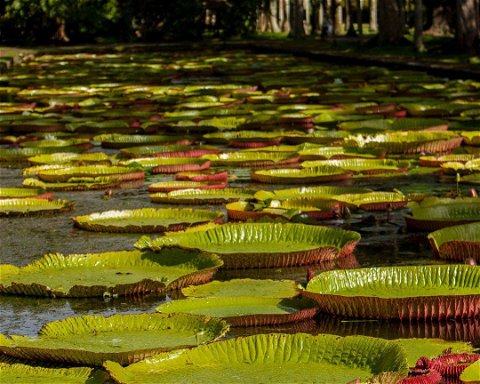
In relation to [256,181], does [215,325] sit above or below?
above

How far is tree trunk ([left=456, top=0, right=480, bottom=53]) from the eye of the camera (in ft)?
73.8

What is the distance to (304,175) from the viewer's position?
7.44 meters

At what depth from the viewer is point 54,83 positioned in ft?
67.2

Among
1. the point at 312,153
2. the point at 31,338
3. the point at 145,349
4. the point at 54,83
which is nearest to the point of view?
the point at 145,349

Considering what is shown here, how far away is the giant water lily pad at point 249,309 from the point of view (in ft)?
12.7

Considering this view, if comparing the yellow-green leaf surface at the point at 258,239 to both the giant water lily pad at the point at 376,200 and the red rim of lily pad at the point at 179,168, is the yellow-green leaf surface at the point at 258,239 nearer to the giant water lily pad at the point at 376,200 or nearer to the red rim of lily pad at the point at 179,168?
the giant water lily pad at the point at 376,200

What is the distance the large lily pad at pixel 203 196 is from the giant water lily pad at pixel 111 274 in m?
1.93

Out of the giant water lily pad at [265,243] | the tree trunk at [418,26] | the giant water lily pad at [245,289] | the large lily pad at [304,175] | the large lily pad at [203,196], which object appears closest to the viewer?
the giant water lily pad at [245,289]

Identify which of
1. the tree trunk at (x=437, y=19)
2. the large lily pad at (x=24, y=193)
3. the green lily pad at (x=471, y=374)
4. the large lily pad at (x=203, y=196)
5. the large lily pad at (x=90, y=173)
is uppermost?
the green lily pad at (x=471, y=374)

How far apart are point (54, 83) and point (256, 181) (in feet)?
43.5

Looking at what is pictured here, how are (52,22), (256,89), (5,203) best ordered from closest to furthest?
(5,203) → (256,89) → (52,22)

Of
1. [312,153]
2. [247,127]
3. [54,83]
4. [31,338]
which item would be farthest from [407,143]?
[54,83]

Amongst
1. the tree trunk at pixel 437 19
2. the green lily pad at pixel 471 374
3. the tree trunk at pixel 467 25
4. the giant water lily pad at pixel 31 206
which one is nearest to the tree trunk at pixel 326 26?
the tree trunk at pixel 437 19

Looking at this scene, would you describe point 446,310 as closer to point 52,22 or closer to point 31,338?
point 31,338
